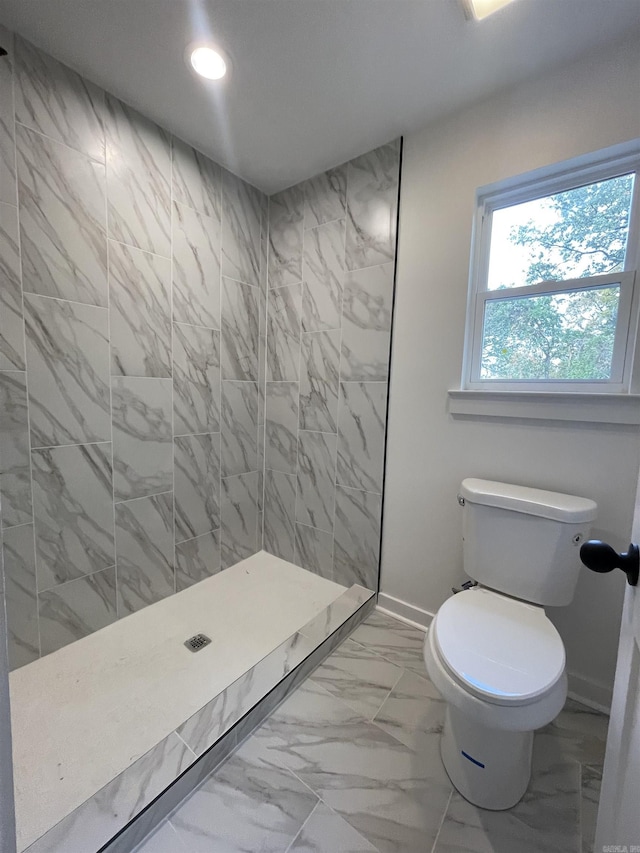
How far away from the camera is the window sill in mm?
1228

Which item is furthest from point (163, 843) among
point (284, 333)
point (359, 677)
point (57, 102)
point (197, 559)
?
point (57, 102)

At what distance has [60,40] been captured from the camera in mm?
1249

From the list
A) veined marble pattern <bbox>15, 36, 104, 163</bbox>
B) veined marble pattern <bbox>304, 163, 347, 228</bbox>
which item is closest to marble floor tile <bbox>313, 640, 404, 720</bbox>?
veined marble pattern <bbox>304, 163, 347, 228</bbox>

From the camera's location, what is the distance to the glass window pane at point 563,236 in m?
1.30

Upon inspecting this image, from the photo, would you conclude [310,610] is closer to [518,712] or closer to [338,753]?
[338,753]

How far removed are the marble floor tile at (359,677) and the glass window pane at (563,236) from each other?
1.70 m

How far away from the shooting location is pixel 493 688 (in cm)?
90

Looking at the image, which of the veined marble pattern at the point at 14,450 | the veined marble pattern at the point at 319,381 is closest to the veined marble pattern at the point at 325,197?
the veined marble pattern at the point at 319,381

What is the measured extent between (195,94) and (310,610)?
239 centimetres

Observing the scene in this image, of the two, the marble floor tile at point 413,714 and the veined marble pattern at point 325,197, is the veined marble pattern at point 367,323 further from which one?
the marble floor tile at point 413,714

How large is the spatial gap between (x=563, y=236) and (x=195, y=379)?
1.77m

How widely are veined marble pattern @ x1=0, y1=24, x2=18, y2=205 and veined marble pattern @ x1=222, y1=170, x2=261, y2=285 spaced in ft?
2.90

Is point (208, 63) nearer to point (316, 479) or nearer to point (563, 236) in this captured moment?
point (563, 236)

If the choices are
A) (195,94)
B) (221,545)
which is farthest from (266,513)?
(195,94)
